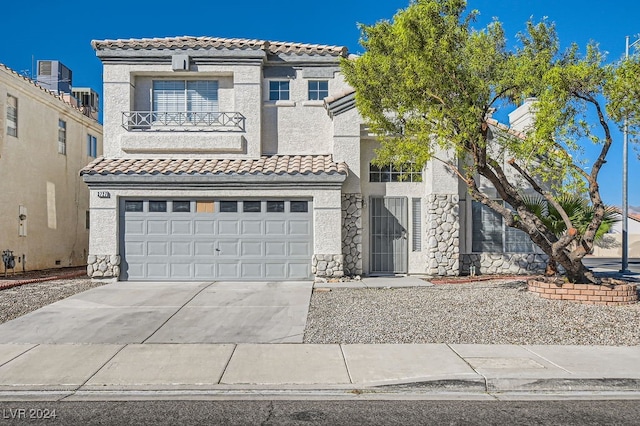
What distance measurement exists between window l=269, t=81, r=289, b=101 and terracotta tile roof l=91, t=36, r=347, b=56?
101 cm

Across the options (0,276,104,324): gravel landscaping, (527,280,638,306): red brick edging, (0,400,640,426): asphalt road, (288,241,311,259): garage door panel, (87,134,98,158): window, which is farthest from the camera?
(87,134,98,158): window

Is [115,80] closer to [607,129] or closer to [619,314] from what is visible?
[607,129]

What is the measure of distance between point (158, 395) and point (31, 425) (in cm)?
142

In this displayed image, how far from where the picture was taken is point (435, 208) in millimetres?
16297

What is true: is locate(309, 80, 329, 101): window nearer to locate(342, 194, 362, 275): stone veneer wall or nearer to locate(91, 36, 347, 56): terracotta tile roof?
→ locate(91, 36, 347, 56): terracotta tile roof

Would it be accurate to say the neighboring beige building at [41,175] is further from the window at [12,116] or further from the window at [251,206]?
the window at [251,206]

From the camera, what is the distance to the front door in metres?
16.6

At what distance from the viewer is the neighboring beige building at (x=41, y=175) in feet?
56.1

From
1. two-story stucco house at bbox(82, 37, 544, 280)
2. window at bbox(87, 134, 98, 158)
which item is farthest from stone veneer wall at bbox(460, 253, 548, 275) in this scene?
window at bbox(87, 134, 98, 158)

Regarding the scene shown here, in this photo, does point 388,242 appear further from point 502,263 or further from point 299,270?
point 502,263

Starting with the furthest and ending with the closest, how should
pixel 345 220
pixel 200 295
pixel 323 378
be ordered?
pixel 345 220
pixel 200 295
pixel 323 378

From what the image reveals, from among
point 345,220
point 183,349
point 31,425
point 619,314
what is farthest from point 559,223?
point 31,425

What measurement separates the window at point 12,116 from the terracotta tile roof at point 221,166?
3392mm

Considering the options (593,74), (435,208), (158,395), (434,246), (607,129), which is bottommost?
(158,395)
